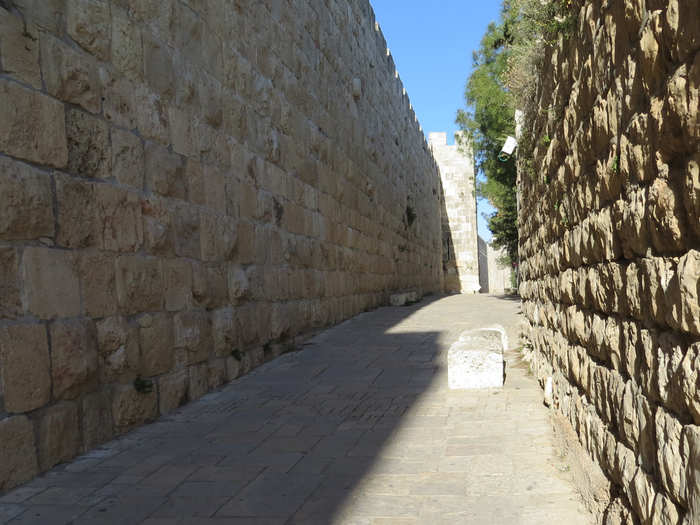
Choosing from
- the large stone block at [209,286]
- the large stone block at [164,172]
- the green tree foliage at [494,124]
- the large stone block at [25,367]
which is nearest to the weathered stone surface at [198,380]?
the large stone block at [209,286]

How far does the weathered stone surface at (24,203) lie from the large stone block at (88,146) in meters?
0.28

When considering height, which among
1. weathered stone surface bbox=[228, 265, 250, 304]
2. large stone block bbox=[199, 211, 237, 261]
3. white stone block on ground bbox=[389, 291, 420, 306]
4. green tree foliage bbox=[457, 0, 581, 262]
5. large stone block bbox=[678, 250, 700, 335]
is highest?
green tree foliage bbox=[457, 0, 581, 262]

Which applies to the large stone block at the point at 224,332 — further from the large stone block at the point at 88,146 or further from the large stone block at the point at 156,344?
the large stone block at the point at 88,146

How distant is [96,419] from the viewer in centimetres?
352

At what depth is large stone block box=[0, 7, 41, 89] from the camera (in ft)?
9.77

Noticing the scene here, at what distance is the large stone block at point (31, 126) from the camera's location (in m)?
2.95

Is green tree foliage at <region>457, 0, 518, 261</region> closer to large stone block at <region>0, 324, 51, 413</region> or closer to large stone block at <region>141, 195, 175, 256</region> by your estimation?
large stone block at <region>141, 195, 175, 256</region>

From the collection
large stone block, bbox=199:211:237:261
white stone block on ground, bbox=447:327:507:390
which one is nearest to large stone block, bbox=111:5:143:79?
large stone block, bbox=199:211:237:261

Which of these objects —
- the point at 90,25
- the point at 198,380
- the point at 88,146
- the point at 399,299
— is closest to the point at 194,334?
the point at 198,380

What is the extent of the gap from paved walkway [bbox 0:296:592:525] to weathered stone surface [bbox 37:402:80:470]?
8 centimetres

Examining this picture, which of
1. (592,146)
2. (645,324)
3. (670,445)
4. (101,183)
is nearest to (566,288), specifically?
(592,146)

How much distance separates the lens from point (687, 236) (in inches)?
59.6

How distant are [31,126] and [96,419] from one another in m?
1.54

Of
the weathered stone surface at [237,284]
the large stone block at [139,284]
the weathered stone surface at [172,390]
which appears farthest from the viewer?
the weathered stone surface at [237,284]
